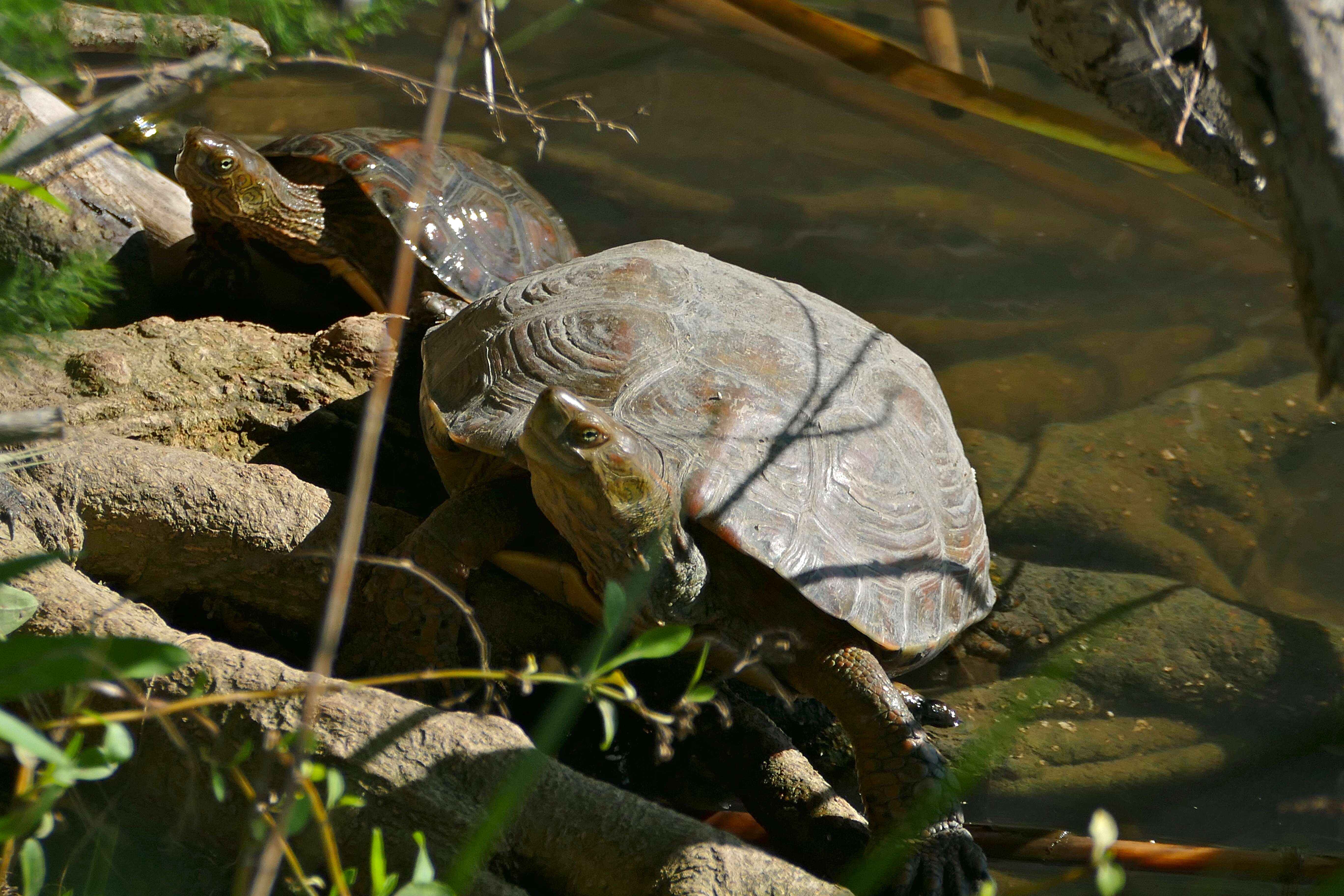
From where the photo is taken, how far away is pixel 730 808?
8.85ft

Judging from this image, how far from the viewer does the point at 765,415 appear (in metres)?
2.49

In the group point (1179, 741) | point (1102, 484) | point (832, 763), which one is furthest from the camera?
point (1102, 484)

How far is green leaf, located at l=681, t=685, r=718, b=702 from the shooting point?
1.12 m

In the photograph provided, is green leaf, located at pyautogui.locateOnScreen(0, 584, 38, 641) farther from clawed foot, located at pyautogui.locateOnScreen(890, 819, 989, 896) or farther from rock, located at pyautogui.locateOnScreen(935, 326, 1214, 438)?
rock, located at pyautogui.locateOnScreen(935, 326, 1214, 438)

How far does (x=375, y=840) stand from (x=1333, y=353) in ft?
3.47

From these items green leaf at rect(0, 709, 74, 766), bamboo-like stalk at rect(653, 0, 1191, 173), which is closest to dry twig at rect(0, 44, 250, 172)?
green leaf at rect(0, 709, 74, 766)

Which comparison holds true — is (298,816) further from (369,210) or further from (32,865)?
(369,210)

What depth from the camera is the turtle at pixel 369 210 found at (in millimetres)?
4133

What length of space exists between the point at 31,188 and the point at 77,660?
0.61 m

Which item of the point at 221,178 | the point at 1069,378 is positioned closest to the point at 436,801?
the point at 221,178

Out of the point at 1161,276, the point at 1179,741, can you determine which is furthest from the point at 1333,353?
the point at 1161,276

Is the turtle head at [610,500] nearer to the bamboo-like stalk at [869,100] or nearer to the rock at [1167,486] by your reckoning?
the rock at [1167,486]

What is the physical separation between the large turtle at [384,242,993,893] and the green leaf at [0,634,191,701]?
115 cm

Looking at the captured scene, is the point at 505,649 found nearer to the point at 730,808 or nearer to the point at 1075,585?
the point at 730,808
